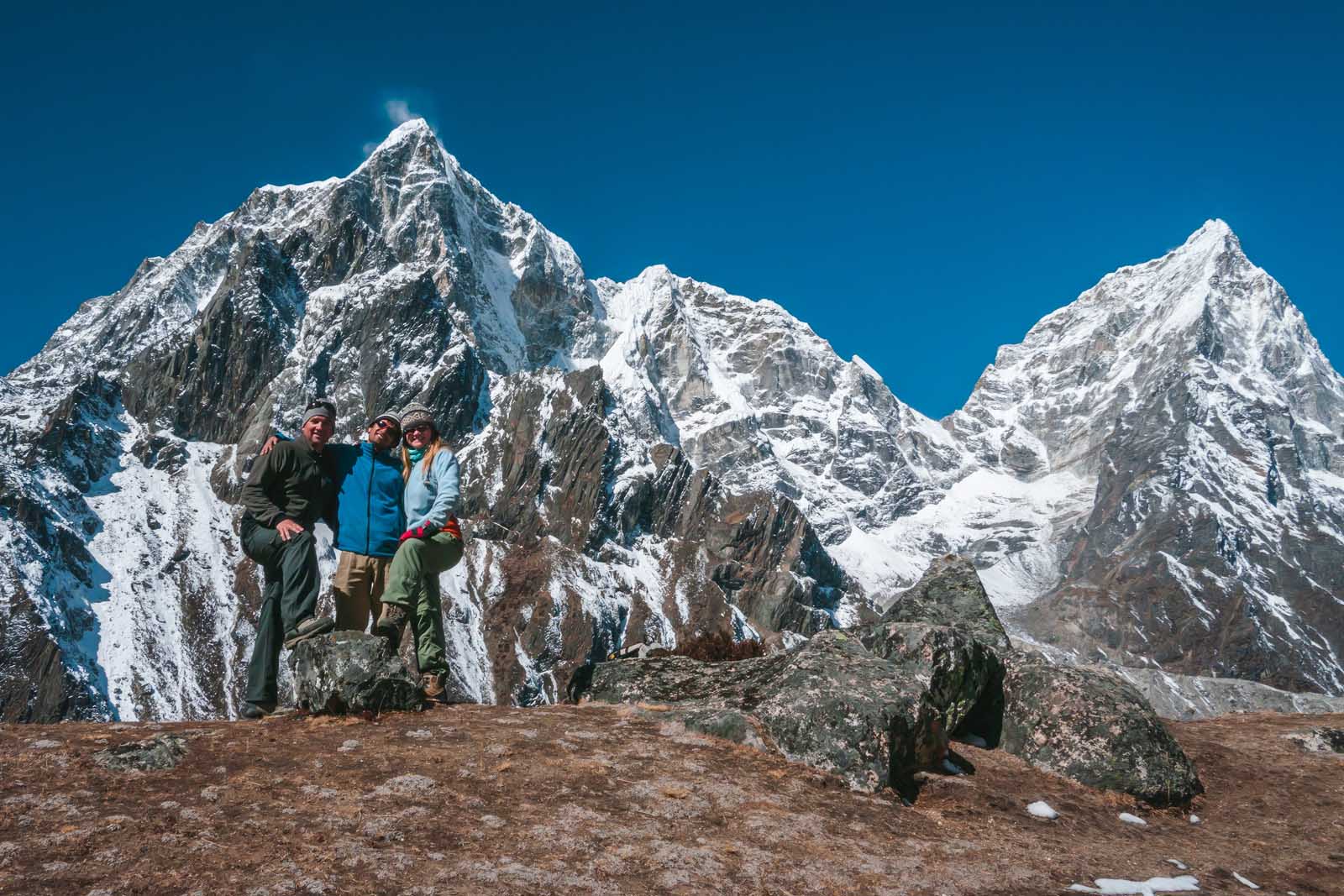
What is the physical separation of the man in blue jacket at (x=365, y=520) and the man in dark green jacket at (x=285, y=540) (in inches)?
13.0

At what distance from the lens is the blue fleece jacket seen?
1347 cm

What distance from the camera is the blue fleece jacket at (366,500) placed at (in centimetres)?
1347

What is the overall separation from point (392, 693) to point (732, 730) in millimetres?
4603

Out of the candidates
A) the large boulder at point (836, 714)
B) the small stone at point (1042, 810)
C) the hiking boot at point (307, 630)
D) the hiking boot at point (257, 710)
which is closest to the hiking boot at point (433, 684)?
the hiking boot at point (307, 630)

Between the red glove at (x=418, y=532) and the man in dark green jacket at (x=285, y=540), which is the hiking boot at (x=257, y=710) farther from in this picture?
the red glove at (x=418, y=532)

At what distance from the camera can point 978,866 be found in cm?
844

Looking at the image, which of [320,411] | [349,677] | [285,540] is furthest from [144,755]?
[320,411]

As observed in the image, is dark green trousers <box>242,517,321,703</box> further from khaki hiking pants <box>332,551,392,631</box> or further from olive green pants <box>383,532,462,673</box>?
olive green pants <box>383,532,462,673</box>

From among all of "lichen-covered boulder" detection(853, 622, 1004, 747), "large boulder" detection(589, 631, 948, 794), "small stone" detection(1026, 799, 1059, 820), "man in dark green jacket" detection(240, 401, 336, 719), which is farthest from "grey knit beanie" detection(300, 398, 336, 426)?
"small stone" detection(1026, 799, 1059, 820)

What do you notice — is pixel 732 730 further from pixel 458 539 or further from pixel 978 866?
pixel 458 539

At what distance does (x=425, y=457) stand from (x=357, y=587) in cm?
224

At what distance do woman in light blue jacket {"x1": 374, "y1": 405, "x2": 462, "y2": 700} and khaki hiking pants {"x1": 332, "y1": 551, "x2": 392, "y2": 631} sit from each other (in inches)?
12.0

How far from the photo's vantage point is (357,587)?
44.7ft

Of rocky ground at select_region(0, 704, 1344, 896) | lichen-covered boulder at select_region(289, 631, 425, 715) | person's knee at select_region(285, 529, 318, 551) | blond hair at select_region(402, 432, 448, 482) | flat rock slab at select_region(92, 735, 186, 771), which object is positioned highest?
blond hair at select_region(402, 432, 448, 482)
